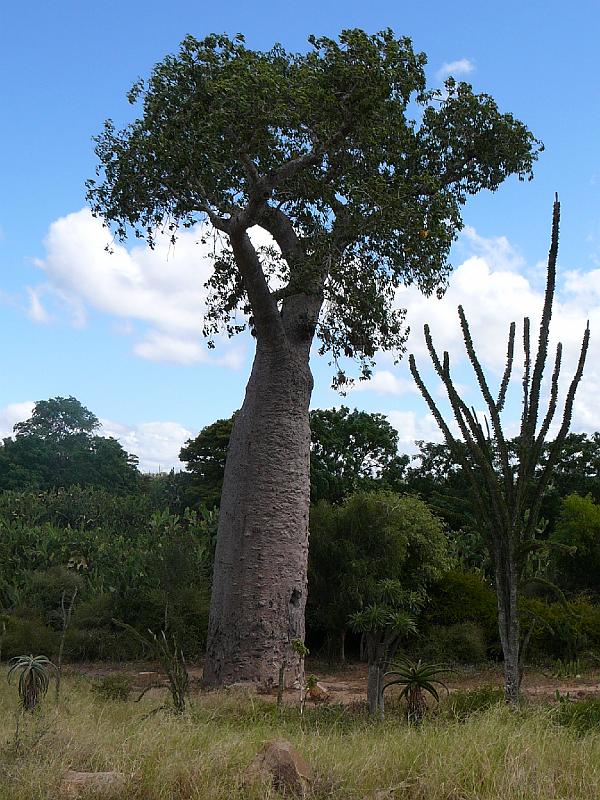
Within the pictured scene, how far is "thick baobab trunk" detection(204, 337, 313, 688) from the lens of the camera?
7.95 meters

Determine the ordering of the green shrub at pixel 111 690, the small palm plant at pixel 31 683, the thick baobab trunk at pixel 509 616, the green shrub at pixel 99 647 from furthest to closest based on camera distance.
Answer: the green shrub at pixel 99 647 < the green shrub at pixel 111 690 < the thick baobab trunk at pixel 509 616 < the small palm plant at pixel 31 683

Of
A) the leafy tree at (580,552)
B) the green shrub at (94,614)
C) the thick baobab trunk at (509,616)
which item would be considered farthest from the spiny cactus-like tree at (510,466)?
the leafy tree at (580,552)

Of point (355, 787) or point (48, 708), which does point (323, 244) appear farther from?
point (355, 787)

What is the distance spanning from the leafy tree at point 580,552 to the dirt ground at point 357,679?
4113 mm

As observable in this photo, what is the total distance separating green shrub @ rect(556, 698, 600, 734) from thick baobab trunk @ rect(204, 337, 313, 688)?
11.1 feet

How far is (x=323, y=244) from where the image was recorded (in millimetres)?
8625

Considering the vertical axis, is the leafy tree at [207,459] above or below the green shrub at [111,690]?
above

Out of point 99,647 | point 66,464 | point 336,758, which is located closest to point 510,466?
point 336,758

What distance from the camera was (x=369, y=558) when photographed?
10.9 metres

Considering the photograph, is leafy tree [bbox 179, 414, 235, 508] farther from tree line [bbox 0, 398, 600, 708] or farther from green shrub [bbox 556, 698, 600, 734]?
green shrub [bbox 556, 698, 600, 734]

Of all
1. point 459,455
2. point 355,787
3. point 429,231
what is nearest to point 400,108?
point 429,231

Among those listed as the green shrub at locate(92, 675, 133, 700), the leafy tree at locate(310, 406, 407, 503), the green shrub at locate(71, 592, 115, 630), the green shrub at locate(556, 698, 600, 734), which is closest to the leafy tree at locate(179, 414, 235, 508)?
the leafy tree at locate(310, 406, 407, 503)

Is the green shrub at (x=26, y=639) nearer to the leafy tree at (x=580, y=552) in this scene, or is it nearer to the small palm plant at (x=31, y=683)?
the small palm plant at (x=31, y=683)

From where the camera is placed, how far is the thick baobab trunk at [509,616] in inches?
223
